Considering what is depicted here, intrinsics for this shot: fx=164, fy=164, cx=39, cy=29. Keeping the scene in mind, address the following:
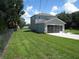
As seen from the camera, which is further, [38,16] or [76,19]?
[76,19]

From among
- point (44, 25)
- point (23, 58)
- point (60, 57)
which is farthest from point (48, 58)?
point (44, 25)

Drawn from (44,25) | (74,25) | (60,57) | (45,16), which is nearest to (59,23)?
Answer: (44,25)

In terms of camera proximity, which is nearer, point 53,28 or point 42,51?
A: point 42,51

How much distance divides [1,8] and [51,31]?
85.2ft

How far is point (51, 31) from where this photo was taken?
1572 inches

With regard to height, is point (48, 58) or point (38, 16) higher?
point (38, 16)

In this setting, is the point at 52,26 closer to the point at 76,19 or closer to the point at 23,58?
the point at 76,19

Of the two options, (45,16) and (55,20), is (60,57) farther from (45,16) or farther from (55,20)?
(45,16)

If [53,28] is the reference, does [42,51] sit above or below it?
below

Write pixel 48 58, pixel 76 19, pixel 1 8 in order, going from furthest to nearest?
pixel 76 19 → pixel 1 8 → pixel 48 58

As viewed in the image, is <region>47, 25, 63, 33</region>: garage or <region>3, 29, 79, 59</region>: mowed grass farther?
<region>47, 25, 63, 33</region>: garage

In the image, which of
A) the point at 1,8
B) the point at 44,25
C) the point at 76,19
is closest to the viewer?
the point at 1,8

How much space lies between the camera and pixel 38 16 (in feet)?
156

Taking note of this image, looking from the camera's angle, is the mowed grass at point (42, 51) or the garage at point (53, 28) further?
the garage at point (53, 28)
